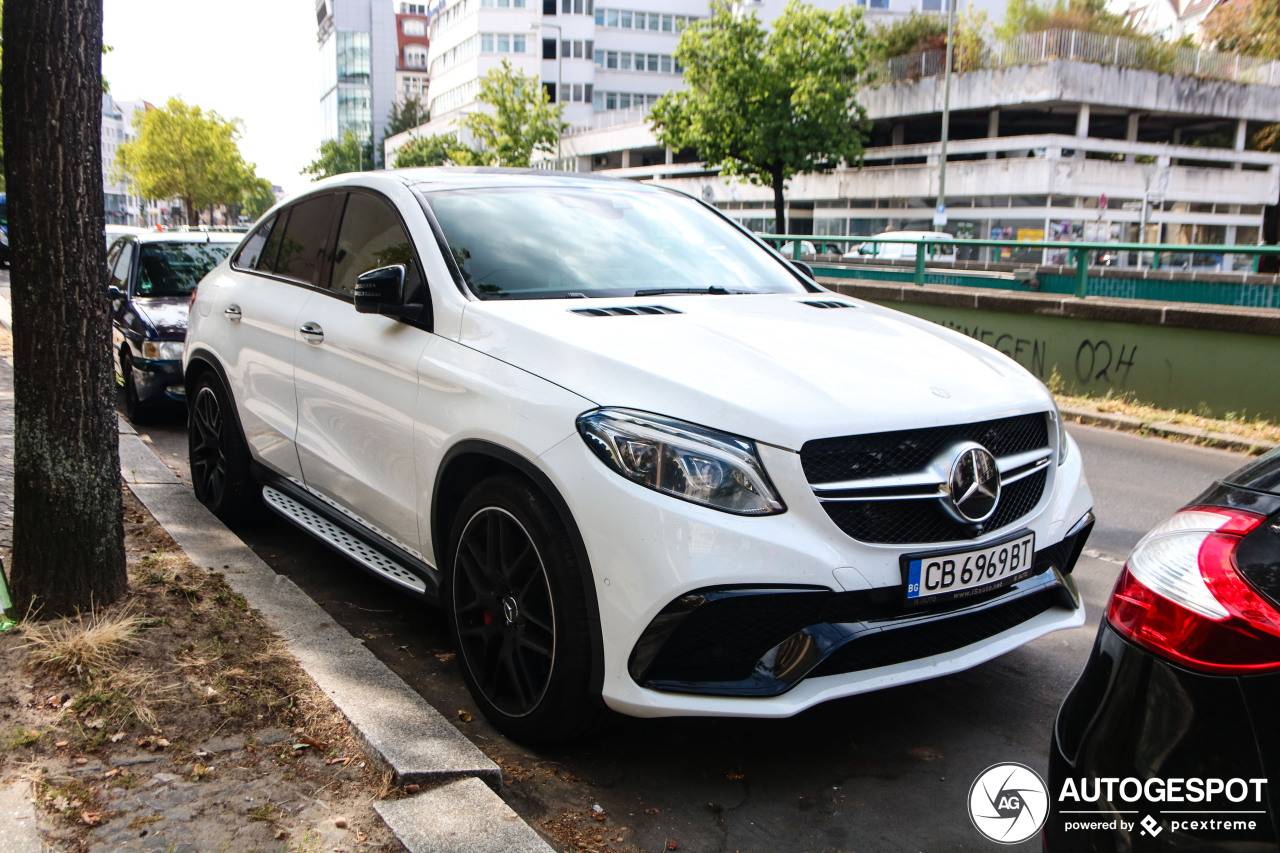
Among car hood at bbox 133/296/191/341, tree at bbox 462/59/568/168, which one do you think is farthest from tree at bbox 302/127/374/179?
car hood at bbox 133/296/191/341

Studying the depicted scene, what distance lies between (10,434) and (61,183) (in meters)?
3.84

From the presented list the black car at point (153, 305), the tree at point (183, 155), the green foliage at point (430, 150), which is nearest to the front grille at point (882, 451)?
the black car at point (153, 305)

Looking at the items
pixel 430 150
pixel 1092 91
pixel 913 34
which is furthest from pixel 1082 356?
pixel 430 150

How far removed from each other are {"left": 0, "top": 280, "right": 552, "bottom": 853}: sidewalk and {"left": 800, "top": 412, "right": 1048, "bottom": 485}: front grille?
1138mm

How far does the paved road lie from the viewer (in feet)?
9.43

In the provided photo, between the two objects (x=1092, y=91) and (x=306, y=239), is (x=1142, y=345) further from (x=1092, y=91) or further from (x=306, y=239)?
(x=1092, y=91)

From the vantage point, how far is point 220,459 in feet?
17.8

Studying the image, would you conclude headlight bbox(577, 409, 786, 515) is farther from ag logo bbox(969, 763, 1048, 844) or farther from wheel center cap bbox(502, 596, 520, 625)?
ag logo bbox(969, 763, 1048, 844)

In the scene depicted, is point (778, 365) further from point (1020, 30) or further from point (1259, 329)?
point (1020, 30)

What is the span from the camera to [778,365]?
3.07m

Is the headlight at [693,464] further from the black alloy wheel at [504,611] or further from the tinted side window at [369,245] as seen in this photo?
the tinted side window at [369,245]

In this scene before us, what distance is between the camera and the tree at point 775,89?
43.2 meters

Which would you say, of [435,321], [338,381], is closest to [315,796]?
[435,321]

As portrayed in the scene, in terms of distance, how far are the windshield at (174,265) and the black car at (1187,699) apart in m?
8.98
